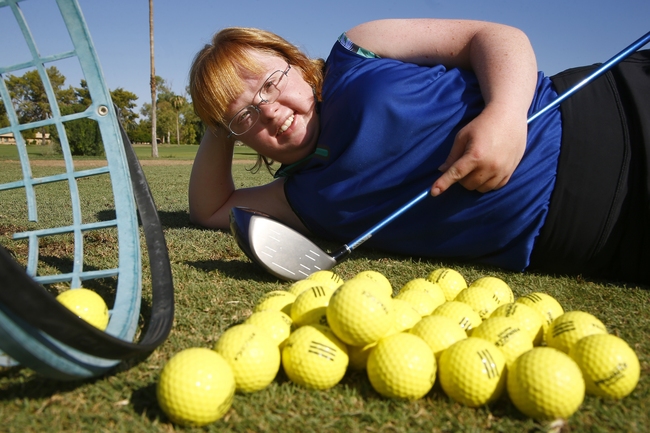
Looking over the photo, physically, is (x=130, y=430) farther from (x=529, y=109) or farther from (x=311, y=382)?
(x=529, y=109)

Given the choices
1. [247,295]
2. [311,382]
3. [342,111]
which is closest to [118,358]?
[311,382]

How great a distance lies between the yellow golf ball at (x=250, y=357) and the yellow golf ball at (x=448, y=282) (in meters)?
1.07

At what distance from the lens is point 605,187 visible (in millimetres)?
2555

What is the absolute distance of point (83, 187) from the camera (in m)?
7.65

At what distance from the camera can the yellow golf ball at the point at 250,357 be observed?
1.53 m

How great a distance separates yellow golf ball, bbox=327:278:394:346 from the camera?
1611 mm

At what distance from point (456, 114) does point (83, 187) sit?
681cm

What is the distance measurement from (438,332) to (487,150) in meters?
1.11

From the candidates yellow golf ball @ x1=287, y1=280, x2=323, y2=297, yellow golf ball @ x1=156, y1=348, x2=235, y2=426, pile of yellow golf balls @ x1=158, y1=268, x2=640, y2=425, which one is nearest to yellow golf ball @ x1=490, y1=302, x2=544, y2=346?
pile of yellow golf balls @ x1=158, y1=268, x2=640, y2=425

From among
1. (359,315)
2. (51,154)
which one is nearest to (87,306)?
(359,315)

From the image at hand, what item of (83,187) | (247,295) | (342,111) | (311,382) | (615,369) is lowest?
(83,187)

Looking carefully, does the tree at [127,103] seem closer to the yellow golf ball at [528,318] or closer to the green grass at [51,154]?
the green grass at [51,154]

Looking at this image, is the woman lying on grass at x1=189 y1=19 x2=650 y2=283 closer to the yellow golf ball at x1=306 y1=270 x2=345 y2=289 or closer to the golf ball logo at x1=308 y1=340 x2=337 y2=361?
the yellow golf ball at x1=306 y1=270 x2=345 y2=289

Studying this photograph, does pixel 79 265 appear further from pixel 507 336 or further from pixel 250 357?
pixel 507 336
